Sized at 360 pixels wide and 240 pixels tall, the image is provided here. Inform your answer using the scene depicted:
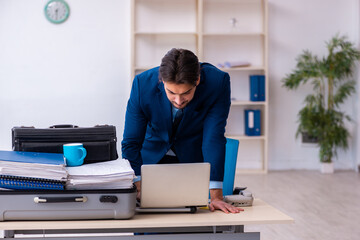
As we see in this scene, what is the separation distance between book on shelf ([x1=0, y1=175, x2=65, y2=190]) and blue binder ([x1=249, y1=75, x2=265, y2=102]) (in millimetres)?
4735

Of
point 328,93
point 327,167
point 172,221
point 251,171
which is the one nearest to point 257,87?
point 328,93

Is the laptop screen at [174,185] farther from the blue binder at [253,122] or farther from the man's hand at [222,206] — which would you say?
the blue binder at [253,122]

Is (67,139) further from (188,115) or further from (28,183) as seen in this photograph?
(188,115)

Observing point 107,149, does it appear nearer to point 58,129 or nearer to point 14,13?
point 58,129

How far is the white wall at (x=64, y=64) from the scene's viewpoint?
622 centimetres

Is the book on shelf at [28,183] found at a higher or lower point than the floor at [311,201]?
higher

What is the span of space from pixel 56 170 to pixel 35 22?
16.3 feet

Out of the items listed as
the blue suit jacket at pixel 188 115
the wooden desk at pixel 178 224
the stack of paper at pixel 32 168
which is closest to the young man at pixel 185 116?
the blue suit jacket at pixel 188 115

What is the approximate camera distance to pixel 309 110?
6.13 m

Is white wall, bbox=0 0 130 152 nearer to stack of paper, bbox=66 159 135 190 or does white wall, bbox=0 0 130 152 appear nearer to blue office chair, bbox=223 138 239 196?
blue office chair, bbox=223 138 239 196

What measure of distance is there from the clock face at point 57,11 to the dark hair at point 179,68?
4690mm

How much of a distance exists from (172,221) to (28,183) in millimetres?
496

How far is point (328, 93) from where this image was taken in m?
6.30

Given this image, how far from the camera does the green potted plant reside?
19.9ft
